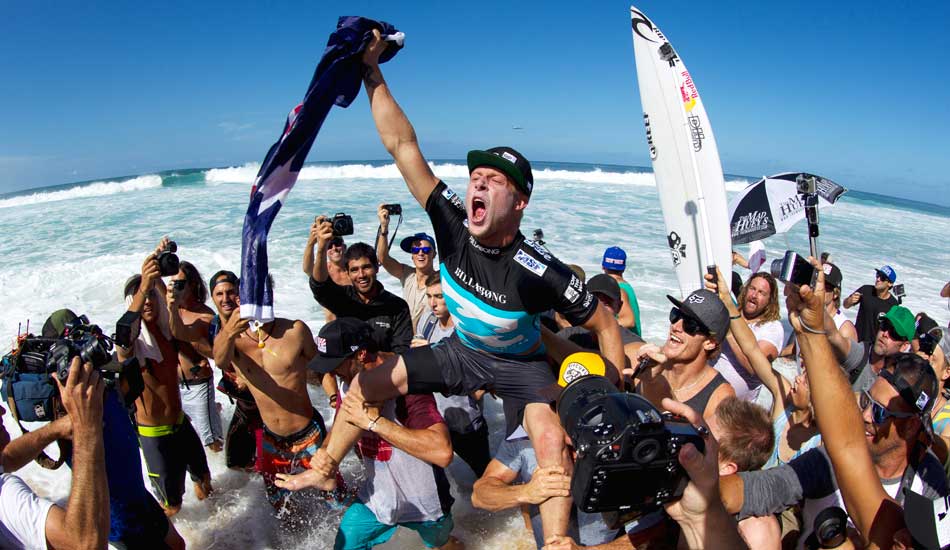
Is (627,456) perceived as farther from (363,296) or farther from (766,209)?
(363,296)

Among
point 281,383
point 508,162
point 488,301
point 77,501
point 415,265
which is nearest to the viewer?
point 77,501

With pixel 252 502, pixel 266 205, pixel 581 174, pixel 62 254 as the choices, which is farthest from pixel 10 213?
pixel 581 174

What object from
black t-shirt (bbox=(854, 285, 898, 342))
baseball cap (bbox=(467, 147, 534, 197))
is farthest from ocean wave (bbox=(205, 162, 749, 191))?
baseball cap (bbox=(467, 147, 534, 197))

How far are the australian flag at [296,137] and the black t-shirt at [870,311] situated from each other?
616 cm

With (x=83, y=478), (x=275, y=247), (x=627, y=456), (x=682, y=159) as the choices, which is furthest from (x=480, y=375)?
(x=275, y=247)

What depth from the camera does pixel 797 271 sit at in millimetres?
1953

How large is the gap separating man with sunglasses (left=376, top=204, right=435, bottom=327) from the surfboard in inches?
88.0

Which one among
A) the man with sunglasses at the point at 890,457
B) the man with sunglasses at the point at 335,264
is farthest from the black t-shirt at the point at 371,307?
the man with sunglasses at the point at 890,457

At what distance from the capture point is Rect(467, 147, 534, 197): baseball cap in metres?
2.65

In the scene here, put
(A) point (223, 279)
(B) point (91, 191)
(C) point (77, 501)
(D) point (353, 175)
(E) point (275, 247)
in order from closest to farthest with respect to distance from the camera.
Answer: (C) point (77, 501) → (A) point (223, 279) → (E) point (275, 247) → (B) point (91, 191) → (D) point (353, 175)

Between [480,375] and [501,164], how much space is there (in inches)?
43.8

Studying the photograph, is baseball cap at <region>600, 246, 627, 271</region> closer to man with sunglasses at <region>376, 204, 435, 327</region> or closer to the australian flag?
man with sunglasses at <region>376, 204, 435, 327</region>

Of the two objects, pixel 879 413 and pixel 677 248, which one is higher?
pixel 677 248

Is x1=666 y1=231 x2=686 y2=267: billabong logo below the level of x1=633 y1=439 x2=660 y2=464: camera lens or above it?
above
